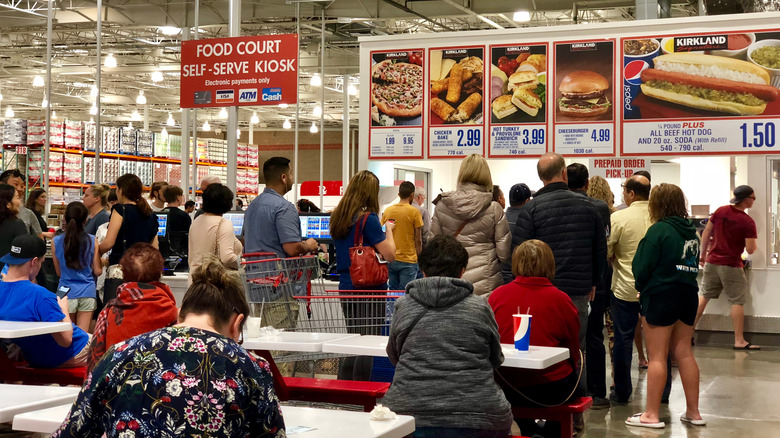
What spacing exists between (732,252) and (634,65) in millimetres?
2352

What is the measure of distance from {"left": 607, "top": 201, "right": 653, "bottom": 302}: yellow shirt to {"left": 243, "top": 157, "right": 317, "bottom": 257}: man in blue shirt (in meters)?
2.26

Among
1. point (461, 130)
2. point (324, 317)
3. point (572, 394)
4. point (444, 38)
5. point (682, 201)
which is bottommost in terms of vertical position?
point (572, 394)

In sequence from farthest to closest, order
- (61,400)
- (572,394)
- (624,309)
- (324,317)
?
1. (624,309)
2. (324,317)
3. (572,394)
4. (61,400)

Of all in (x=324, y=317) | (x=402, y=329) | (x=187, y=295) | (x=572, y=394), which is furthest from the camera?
(x=324, y=317)

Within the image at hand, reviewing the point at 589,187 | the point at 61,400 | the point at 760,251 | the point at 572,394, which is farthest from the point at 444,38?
the point at 61,400

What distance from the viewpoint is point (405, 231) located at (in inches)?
279

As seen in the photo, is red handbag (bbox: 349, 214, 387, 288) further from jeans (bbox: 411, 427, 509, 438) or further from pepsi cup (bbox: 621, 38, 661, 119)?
pepsi cup (bbox: 621, 38, 661, 119)

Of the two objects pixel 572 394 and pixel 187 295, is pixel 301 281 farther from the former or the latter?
pixel 187 295

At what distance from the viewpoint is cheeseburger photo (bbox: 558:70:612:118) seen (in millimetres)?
7770

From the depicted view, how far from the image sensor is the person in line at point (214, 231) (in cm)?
532

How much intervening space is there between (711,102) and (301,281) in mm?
4569

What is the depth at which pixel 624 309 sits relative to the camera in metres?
6.23

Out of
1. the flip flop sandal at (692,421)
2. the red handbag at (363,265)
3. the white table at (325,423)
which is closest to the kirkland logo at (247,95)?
the red handbag at (363,265)

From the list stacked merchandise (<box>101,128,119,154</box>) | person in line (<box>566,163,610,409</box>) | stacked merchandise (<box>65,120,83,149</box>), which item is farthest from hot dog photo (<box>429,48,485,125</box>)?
stacked merchandise (<box>101,128,119,154</box>)
